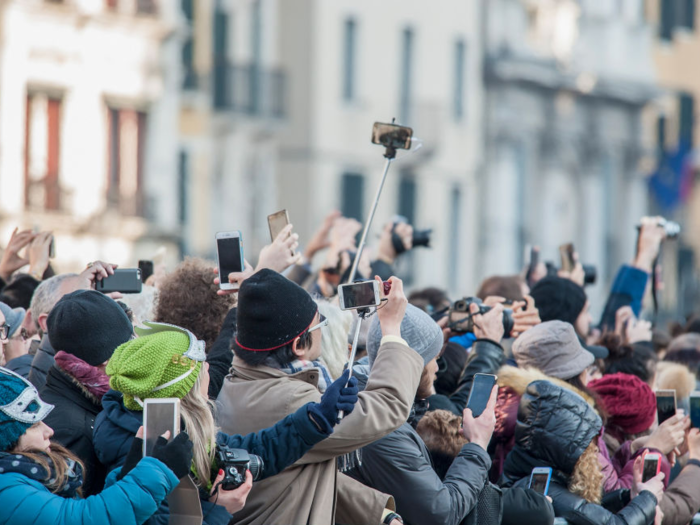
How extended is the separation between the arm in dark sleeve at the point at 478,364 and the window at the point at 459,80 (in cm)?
2576

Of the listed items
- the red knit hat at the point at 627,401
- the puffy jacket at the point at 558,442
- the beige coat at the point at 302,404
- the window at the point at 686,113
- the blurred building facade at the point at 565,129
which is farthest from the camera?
the window at the point at 686,113

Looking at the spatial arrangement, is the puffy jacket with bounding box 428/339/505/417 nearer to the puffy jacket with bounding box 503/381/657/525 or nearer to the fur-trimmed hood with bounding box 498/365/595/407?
the fur-trimmed hood with bounding box 498/365/595/407

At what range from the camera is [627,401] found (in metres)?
6.36

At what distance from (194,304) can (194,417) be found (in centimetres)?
161

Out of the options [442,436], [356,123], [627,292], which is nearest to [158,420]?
[442,436]

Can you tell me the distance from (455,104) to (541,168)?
3.73m

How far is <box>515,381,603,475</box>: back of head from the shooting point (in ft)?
17.7

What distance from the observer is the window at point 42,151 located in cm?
2303

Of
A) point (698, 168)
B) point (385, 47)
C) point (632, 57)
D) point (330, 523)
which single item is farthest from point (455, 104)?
point (330, 523)

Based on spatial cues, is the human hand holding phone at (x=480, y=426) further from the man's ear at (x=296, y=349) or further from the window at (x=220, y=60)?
the window at (x=220, y=60)

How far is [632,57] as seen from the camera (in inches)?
1425

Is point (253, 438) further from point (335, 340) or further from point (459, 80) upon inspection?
point (459, 80)

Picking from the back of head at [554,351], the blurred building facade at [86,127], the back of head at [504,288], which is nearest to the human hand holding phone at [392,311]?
the back of head at [554,351]

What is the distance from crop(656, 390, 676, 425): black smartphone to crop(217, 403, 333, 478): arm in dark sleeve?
214 centimetres
